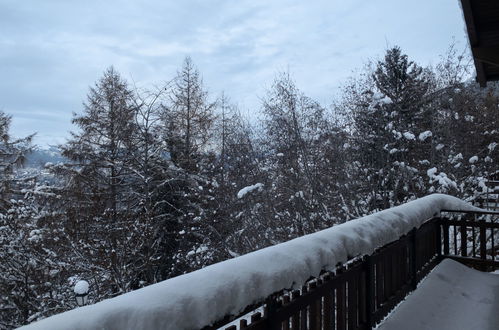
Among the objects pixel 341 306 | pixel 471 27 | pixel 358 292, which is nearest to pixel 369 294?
pixel 358 292

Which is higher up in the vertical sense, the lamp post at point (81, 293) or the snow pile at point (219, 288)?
the snow pile at point (219, 288)

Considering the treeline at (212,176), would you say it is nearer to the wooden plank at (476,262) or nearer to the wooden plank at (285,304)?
the wooden plank at (476,262)

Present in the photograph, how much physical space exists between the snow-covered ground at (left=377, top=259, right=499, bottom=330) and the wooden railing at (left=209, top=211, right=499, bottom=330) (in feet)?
0.52

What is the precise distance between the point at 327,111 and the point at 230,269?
12945 mm

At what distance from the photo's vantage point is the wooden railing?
94.9 inches

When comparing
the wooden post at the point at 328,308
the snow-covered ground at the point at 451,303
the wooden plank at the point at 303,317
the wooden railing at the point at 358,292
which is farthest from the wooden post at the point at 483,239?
the wooden plank at the point at 303,317

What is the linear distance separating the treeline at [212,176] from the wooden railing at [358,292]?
451 cm

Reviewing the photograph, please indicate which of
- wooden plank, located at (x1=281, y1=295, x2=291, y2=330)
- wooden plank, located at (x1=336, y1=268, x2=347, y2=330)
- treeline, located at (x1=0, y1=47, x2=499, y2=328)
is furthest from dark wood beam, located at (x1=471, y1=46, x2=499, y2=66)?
treeline, located at (x1=0, y1=47, x2=499, y2=328)

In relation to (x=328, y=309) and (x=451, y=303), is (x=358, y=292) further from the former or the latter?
(x=451, y=303)

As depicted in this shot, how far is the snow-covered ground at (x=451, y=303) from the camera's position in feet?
13.5

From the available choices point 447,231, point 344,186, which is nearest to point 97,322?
point 447,231

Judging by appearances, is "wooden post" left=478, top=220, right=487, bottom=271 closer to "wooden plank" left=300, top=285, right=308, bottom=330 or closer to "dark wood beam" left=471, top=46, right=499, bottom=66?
"dark wood beam" left=471, top=46, right=499, bottom=66

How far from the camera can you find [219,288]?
186 cm

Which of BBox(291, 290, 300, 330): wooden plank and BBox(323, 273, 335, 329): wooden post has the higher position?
BBox(291, 290, 300, 330): wooden plank
